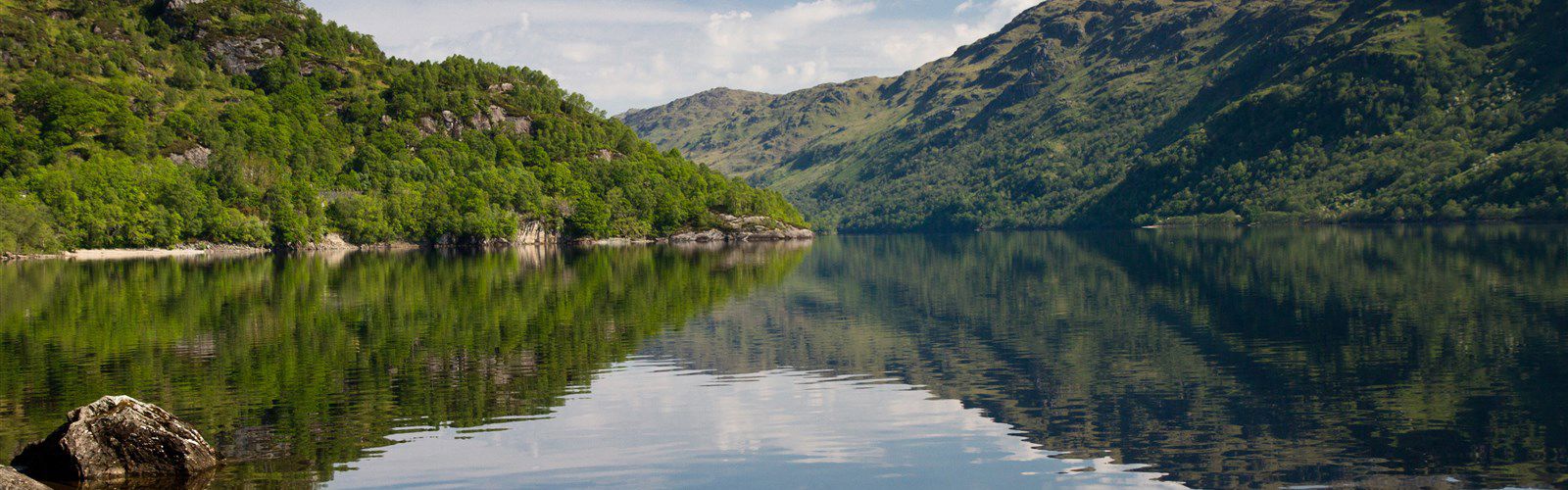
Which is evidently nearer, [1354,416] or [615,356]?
[1354,416]

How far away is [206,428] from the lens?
28.7 metres

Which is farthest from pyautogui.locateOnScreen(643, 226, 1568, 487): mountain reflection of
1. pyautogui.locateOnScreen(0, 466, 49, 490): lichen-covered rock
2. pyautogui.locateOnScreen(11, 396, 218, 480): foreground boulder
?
pyautogui.locateOnScreen(0, 466, 49, 490): lichen-covered rock

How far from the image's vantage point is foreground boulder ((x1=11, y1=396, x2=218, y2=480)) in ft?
78.7

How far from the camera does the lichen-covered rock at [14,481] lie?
20.9 meters

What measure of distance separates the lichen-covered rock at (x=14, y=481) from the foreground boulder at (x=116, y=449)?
241cm

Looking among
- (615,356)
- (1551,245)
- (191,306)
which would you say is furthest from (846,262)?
(615,356)

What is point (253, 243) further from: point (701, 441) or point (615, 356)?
point (701, 441)

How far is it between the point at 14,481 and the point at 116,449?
11.0ft

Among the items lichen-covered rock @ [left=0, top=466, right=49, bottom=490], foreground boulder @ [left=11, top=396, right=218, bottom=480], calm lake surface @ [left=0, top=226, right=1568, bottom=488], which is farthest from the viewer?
calm lake surface @ [left=0, top=226, right=1568, bottom=488]

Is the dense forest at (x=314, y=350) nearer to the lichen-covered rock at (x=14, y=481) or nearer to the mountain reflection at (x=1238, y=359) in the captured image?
the lichen-covered rock at (x=14, y=481)

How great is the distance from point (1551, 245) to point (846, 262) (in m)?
80.5

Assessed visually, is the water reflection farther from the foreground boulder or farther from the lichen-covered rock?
the lichen-covered rock

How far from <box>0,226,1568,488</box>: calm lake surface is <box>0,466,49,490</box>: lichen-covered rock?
355 cm

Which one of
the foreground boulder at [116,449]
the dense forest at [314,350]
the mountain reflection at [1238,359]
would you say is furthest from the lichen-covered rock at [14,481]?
the mountain reflection at [1238,359]
